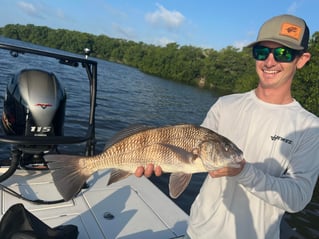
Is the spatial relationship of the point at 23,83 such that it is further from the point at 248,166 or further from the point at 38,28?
the point at 38,28

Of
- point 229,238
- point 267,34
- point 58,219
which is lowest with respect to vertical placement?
point 58,219

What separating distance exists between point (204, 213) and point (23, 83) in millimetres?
3118

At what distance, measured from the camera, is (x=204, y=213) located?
249 centimetres

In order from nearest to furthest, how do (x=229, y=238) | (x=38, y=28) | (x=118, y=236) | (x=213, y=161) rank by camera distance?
1. (x=213, y=161)
2. (x=229, y=238)
3. (x=118, y=236)
4. (x=38, y=28)

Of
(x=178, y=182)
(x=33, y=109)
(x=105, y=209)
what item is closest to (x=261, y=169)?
(x=178, y=182)

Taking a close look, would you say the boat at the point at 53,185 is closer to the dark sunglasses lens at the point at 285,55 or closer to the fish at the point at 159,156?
the fish at the point at 159,156

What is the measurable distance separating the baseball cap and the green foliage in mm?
39551

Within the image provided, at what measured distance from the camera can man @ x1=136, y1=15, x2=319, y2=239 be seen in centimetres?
226

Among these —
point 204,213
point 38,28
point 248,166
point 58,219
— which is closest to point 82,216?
point 58,219

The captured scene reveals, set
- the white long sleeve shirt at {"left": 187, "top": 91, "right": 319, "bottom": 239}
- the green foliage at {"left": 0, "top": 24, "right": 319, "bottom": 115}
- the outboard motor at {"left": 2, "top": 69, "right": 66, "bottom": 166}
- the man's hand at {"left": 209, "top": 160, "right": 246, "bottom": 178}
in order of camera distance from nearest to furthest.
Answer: the man's hand at {"left": 209, "top": 160, "right": 246, "bottom": 178} < the white long sleeve shirt at {"left": 187, "top": 91, "right": 319, "bottom": 239} < the outboard motor at {"left": 2, "top": 69, "right": 66, "bottom": 166} < the green foliage at {"left": 0, "top": 24, "right": 319, "bottom": 115}

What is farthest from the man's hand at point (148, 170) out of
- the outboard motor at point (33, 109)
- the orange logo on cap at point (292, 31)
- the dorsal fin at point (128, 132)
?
the outboard motor at point (33, 109)

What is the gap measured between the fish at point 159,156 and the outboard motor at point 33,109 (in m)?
1.77

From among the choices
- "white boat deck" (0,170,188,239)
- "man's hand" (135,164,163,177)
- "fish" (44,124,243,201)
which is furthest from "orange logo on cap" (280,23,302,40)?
"white boat deck" (0,170,188,239)

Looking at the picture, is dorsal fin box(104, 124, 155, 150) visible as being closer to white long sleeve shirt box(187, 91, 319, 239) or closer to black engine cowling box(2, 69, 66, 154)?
white long sleeve shirt box(187, 91, 319, 239)
